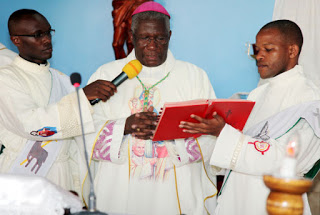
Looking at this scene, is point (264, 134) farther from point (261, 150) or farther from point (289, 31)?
point (289, 31)

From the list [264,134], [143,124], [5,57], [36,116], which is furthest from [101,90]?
[5,57]

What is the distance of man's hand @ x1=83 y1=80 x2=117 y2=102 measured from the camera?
3453 millimetres

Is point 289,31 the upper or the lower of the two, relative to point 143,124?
upper

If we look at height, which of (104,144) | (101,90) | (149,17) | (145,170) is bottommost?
(145,170)

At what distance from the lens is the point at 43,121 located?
138 inches

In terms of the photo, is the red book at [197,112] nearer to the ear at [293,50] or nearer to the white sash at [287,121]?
the white sash at [287,121]

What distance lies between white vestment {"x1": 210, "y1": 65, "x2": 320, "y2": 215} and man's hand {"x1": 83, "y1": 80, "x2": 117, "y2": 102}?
0.89 metres

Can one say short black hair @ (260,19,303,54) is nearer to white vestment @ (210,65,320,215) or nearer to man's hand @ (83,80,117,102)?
white vestment @ (210,65,320,215)

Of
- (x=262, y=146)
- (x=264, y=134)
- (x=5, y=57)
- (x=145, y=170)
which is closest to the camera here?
(x=262, y=146)

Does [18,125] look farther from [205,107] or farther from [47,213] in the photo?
[47,213]

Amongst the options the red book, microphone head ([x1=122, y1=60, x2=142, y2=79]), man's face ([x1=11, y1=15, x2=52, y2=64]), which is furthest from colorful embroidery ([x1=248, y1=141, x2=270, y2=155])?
man's face ([x1=11, y1=15, x2=52, y2=64])

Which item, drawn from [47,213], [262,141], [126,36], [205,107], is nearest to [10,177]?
[47,213]

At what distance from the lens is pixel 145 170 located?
3.73m

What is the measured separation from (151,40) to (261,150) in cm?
128
